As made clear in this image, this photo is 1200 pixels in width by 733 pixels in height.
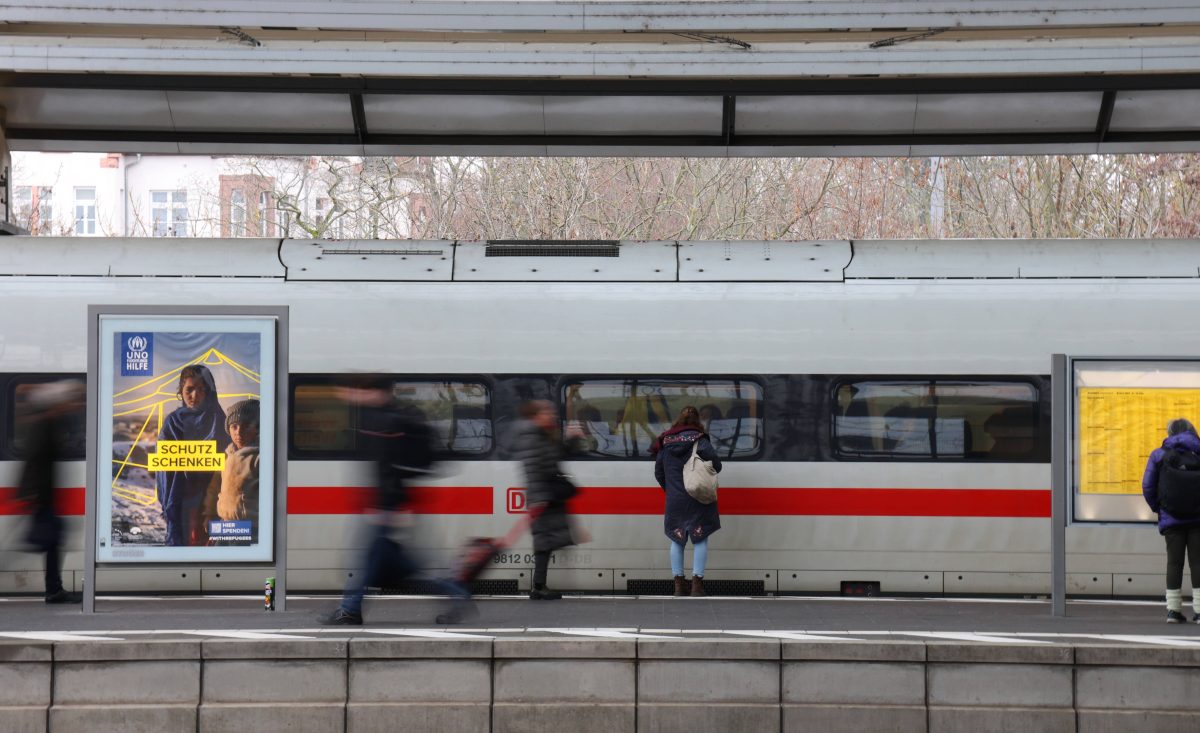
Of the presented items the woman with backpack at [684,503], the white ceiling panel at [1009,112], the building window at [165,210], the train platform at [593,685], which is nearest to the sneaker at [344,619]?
the train platform at [593,685]

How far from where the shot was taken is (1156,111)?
37.7ft

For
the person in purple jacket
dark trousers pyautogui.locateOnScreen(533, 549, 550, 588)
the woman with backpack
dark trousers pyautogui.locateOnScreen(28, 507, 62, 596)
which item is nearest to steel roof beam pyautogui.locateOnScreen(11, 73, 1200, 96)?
the woman with backpack

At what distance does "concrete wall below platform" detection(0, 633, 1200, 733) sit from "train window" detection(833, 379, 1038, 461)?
3.75 metres

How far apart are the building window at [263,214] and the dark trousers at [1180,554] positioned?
22209 millimetres

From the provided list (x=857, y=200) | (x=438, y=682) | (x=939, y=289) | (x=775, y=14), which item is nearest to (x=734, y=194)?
(x=857, y=200)

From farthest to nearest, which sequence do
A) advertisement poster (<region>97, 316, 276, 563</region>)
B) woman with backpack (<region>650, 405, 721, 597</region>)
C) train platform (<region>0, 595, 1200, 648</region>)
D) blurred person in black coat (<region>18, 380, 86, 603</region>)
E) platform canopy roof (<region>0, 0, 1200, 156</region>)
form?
woman with backpack (<region>650, 405, 721, 597</region>)
blurred person in black coat (<region>18, 380, 86, 603</region>)
platform canopy roof (<region>0, 0, 1200, 156</region>)
advertisement poster (<region>97, 316, 276, 563</region>)
train platform (<region>0, 595, 1200, 648</region>)

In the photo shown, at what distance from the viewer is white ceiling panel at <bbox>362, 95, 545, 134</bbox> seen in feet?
37.6

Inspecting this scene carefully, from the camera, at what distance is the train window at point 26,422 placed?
456 inches

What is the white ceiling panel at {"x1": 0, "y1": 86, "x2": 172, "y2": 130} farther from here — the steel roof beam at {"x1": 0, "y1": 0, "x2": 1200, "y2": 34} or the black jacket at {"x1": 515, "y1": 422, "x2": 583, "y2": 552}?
Answer: the black jacket at {"x1": 515, "y1": 422, "x2": 583, "y2": 552}

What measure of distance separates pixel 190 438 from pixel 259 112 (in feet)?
11.6

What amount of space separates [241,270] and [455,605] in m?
4.02

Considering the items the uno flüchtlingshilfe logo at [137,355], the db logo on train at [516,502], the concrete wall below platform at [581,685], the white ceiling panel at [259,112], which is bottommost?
the concrete wall below platform at [581,685]

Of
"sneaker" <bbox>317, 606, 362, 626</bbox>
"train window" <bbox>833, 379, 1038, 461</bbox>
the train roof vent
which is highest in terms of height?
the train roof vent

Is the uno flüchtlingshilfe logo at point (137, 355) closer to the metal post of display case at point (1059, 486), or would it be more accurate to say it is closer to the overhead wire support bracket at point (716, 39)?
the overhead wire support bracket at point (716, 39)
